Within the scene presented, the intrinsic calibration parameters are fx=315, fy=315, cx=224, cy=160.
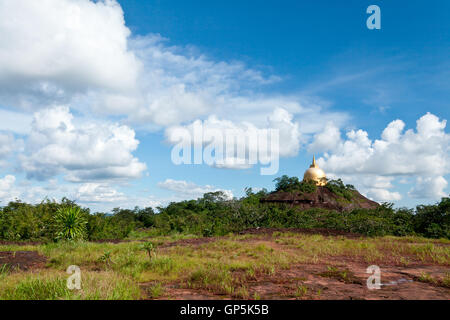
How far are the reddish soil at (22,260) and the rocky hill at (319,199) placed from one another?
2627 centimetres

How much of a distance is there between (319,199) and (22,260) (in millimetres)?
29769

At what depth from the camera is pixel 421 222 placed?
19719 mm

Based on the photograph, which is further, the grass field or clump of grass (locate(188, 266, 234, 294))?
clump of grass (locate(188, 266, 234, 294))

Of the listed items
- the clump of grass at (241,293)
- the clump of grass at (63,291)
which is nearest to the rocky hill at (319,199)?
the clump of grass at (241,293)

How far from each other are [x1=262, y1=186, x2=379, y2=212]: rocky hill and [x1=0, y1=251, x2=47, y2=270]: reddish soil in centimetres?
2627

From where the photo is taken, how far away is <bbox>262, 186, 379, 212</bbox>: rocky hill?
1325 inches

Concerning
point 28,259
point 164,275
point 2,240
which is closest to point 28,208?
point 2,240

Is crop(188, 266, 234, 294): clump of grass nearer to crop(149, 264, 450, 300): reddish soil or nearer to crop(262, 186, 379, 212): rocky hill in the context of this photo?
crop(149, 264, 450, 300): reddish soil

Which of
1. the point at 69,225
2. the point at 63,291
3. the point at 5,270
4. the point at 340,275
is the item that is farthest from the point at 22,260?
the point at 340,275

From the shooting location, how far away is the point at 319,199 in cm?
3481

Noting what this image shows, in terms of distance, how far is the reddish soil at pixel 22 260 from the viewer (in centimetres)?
959

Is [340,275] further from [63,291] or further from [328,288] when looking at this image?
[63,291]

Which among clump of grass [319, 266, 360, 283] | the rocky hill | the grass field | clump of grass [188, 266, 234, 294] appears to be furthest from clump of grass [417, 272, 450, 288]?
the rocky hill
